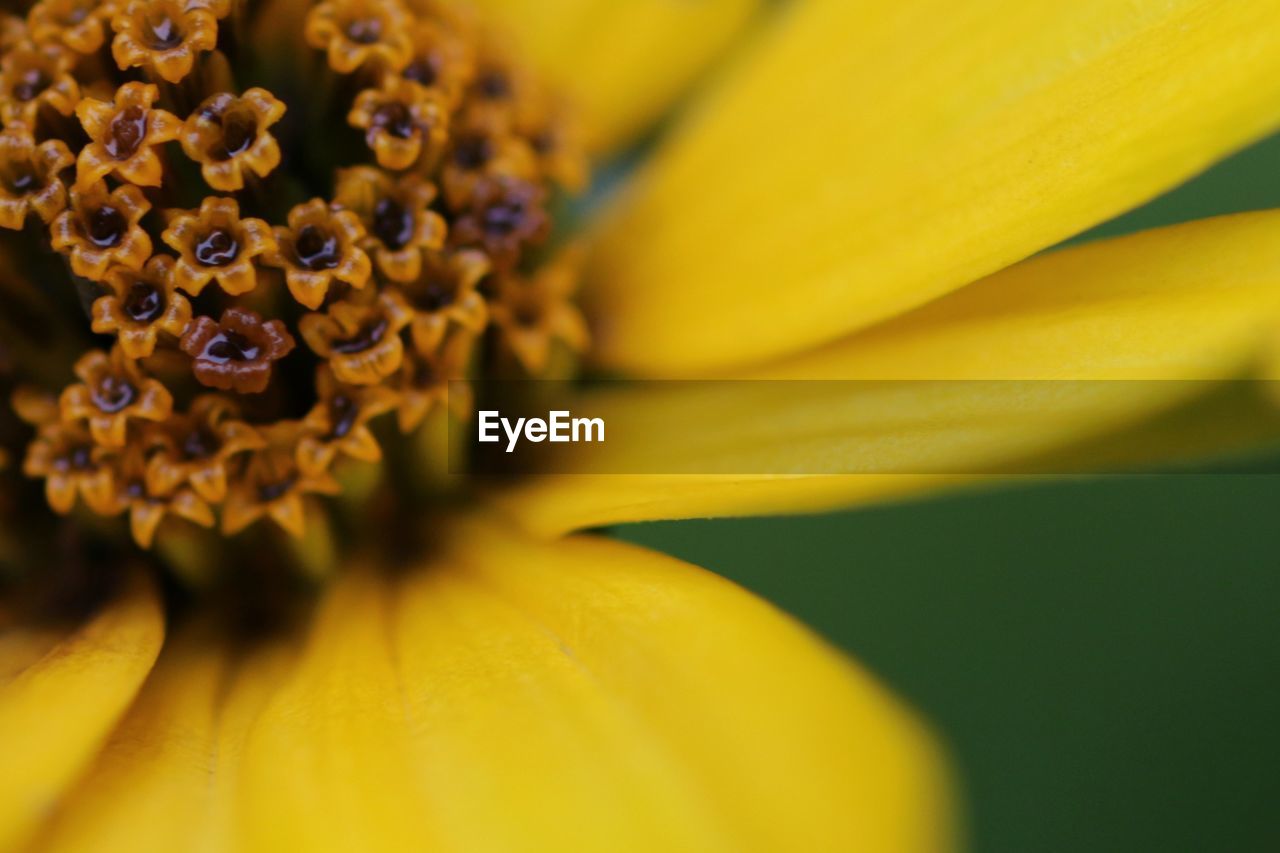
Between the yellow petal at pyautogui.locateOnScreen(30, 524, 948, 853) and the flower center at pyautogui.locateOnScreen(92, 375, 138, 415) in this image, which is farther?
the flower center at pyautogui.locateOnScreen(92, 375, 138, 415)

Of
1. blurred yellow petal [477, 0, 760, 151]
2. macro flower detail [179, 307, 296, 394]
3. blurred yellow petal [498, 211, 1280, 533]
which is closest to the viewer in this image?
blurred yellow petal [498, 211, 1280, 533]

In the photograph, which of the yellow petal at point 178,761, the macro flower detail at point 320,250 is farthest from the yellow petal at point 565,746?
the macro flower detail at point 320,250

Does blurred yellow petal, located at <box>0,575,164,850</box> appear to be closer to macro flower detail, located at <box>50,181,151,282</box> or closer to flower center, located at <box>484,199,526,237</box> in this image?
Answer: macro flower detail, located at <box>50,181,151,282</box>

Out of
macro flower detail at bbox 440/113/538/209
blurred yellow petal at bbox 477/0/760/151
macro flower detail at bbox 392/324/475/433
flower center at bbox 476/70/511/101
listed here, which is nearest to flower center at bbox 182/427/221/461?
macro flower detail at bbox 392/324/475/433

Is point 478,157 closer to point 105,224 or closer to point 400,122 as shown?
point 400,122

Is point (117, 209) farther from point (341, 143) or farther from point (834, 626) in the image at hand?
point (834, 626)

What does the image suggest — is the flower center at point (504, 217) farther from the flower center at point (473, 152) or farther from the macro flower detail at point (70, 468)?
the macro flower detail at point (70, 468)

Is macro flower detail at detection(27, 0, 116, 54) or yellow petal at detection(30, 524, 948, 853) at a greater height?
macro flower detail at detection(27, 0, 116, 54)

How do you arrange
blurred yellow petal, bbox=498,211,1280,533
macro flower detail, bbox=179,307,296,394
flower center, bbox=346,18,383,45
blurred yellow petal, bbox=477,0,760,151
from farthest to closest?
blurred yellow petal, bbox=477,0,760,151 < flower center, bbox=346,18,383,45 < macro flower detail, bbox=179,307,296,394 < blurred yellow petal, bbox=498,211,1280,533
